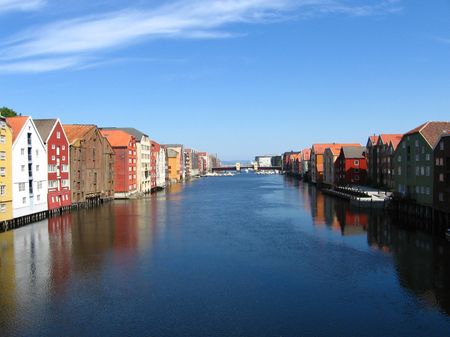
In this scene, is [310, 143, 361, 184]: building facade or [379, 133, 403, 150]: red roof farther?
[310, 143, 361, 184]: building facade

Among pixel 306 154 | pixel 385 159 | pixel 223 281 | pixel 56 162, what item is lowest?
pixel 223 281

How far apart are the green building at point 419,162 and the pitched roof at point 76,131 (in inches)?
1795

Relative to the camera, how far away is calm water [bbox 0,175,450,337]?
18.7 metres

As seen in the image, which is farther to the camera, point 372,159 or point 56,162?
point 372,159

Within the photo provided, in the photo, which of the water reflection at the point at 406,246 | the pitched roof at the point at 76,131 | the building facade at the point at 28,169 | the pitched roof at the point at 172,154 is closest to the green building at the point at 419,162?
the water reflection at the point at 406,246

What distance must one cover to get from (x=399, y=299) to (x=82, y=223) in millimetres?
35929

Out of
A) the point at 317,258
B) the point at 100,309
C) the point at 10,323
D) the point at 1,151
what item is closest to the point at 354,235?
the point at 317,258

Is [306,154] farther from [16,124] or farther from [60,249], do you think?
[60,249]

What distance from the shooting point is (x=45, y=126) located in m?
56.7

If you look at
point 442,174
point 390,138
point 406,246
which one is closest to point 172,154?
point 390,138

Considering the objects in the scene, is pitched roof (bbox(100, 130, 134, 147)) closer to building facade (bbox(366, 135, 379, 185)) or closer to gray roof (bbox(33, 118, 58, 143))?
gray roof (bbox(33, 118, 58, 143))

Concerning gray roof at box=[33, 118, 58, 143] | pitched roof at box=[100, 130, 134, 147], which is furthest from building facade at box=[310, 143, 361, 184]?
gray roof at box=[33, 118, 58, 143]

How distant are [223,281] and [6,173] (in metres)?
29.1

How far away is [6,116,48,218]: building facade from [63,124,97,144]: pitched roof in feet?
40.3
